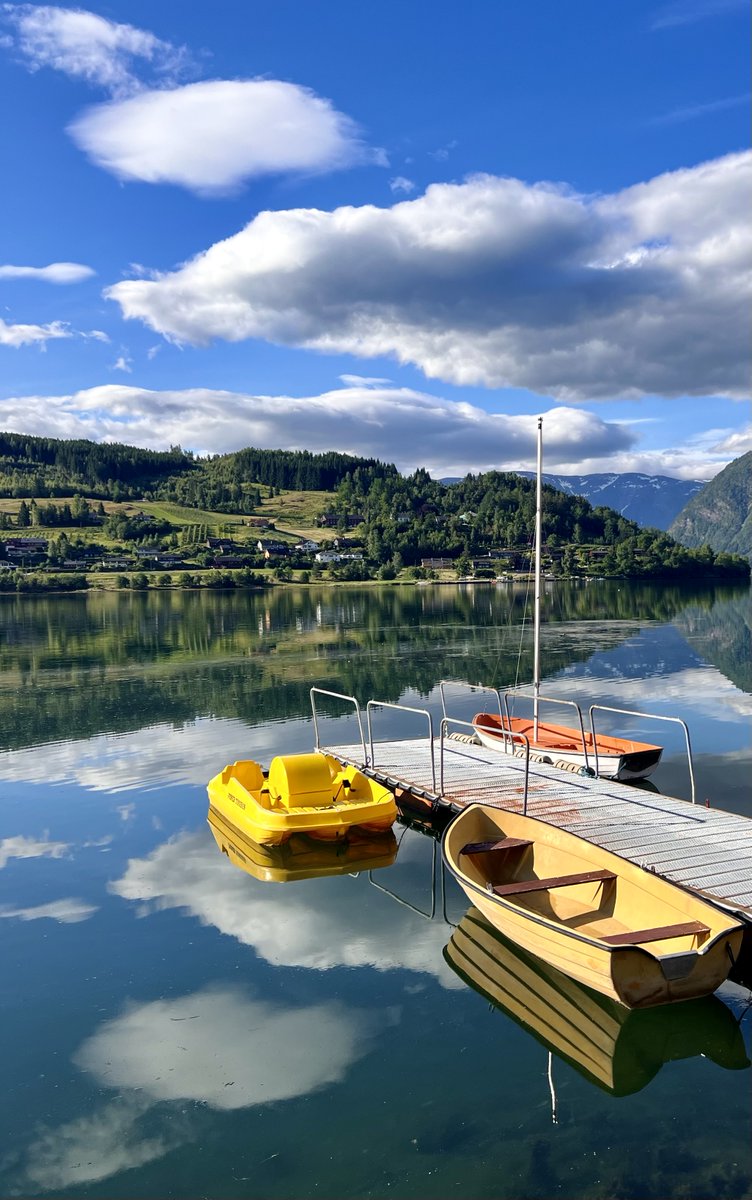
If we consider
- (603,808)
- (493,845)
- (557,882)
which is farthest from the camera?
(603,808)

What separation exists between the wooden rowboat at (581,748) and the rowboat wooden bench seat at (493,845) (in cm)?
646

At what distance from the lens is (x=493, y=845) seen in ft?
62.6

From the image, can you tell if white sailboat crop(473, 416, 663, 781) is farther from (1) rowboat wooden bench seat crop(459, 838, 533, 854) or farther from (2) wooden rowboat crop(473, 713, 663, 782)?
(1) rowboat wooden bench seat crop(459, 838, 533, 854)

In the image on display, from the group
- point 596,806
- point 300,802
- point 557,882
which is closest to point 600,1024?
Result: point 557,882

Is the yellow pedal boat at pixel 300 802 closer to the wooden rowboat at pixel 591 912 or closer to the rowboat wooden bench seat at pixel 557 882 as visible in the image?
the wooden rowboat at pixel 591 912

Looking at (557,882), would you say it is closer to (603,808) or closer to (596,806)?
(603,808)

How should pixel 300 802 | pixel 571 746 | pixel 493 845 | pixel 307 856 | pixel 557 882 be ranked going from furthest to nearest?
pixel 571 746 → pixel 300 802 → pixel 307 856 → pixel 493 845 → pixel 557 882

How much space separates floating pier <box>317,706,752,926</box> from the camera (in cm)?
1692

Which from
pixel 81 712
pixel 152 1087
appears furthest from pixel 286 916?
pixel 81 712

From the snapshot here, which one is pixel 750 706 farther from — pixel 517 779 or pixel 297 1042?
pixel 297 1042

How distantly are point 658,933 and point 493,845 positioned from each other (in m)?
5.25

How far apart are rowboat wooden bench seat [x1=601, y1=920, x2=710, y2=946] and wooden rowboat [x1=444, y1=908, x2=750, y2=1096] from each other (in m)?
1.35

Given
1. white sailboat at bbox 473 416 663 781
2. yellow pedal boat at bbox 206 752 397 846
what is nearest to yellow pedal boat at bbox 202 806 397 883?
yellow pedal boat at bbox 206 752 397 846

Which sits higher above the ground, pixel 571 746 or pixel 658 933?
pixel 658 933
